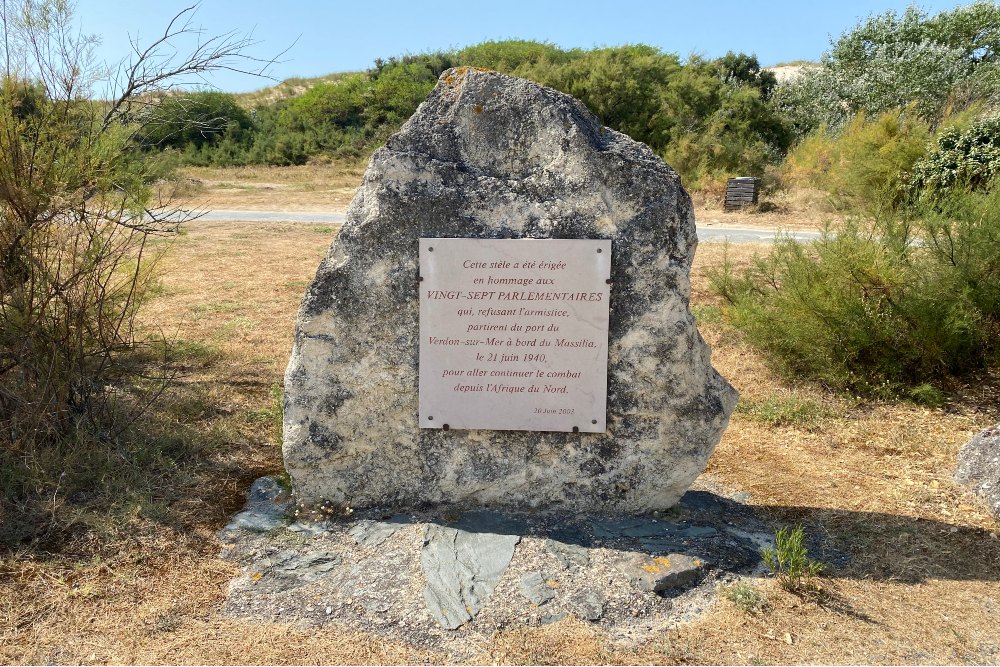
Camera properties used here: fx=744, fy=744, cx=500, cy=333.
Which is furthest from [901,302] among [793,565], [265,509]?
[265,509]

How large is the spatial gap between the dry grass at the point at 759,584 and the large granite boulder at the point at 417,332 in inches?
26.2

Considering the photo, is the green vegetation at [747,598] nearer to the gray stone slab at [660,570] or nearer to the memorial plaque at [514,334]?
the gray stone slab at [660,570]

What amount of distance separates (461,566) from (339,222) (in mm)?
11512

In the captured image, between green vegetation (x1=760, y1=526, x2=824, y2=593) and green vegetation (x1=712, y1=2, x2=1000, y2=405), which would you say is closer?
green vegetation (x1=760, y1=526, x2=824, y2=593)

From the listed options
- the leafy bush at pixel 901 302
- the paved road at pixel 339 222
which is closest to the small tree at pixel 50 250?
the leafy bush at pixel 901 302

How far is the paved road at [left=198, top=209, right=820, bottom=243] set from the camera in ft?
36.1

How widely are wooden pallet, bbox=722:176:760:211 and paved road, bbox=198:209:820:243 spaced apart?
1.92 m

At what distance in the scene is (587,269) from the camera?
120 inches

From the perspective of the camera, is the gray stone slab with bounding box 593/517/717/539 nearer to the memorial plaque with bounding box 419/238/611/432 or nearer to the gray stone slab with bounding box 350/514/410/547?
the memorial plaque with bounding box 419/238/611/432

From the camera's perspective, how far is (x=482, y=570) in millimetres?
2916

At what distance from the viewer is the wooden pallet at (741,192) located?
1406cm

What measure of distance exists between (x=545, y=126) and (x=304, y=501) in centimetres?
194

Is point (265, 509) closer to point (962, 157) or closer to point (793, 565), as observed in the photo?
point (793, 565)

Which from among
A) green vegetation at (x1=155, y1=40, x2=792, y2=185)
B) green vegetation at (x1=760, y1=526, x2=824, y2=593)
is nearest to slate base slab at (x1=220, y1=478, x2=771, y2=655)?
green vegetation at (x1=760, y1=526, x2=824, y2=593)
